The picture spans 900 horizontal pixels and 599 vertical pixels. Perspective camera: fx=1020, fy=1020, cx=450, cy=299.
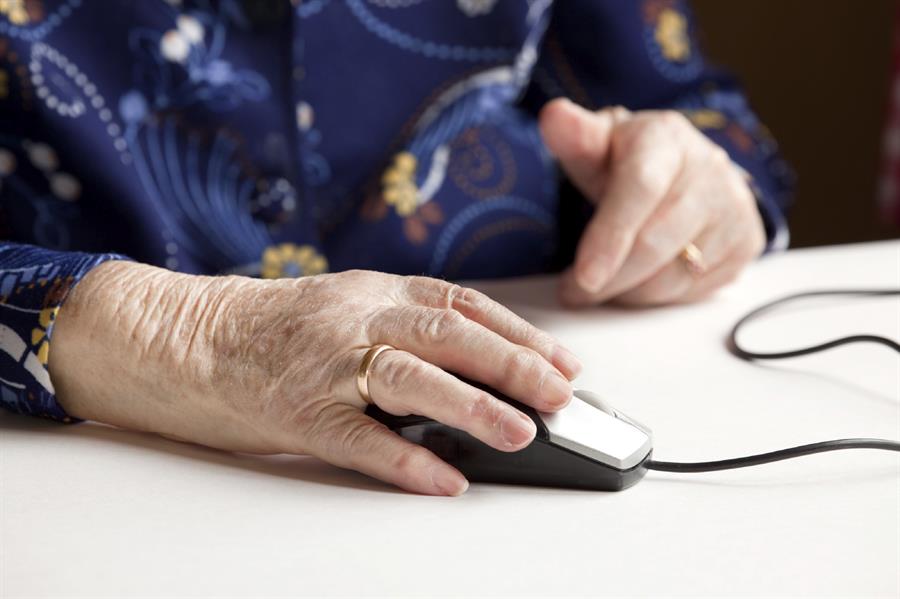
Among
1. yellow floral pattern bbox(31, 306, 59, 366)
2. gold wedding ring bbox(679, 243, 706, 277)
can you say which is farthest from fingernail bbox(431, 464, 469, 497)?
gold wedding ring bbox(679, 243, 706, 277)

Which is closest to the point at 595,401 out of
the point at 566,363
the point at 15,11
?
the point at 566,363

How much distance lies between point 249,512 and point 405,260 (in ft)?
1.62

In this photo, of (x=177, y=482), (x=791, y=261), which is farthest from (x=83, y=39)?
(x=791, y=261)

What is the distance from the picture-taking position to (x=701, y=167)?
0.86m

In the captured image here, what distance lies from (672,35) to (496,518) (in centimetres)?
71

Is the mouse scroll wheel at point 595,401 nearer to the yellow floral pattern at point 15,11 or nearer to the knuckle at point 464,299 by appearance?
the knuckle at point 464,299

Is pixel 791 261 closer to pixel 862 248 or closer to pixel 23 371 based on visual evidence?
pixel 862 248

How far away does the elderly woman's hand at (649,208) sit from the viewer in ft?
2.64

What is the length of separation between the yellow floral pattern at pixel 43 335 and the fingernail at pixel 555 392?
31cm

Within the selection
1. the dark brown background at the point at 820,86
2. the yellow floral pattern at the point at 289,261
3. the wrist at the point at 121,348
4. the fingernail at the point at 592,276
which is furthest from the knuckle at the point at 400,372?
the dark brown background at the point at 820,86

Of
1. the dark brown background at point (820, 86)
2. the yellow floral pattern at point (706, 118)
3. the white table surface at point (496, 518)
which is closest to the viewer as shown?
the white table surface at point (496, 518)

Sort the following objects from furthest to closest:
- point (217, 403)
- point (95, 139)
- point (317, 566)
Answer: point (95, 139) < point (217, 403) < point (317, 566)

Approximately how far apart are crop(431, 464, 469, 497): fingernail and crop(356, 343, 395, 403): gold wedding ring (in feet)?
0.18

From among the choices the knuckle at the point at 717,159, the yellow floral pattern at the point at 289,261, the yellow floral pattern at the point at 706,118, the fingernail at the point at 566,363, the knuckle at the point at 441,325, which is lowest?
the yellow floral pattern at the point at 289,261
